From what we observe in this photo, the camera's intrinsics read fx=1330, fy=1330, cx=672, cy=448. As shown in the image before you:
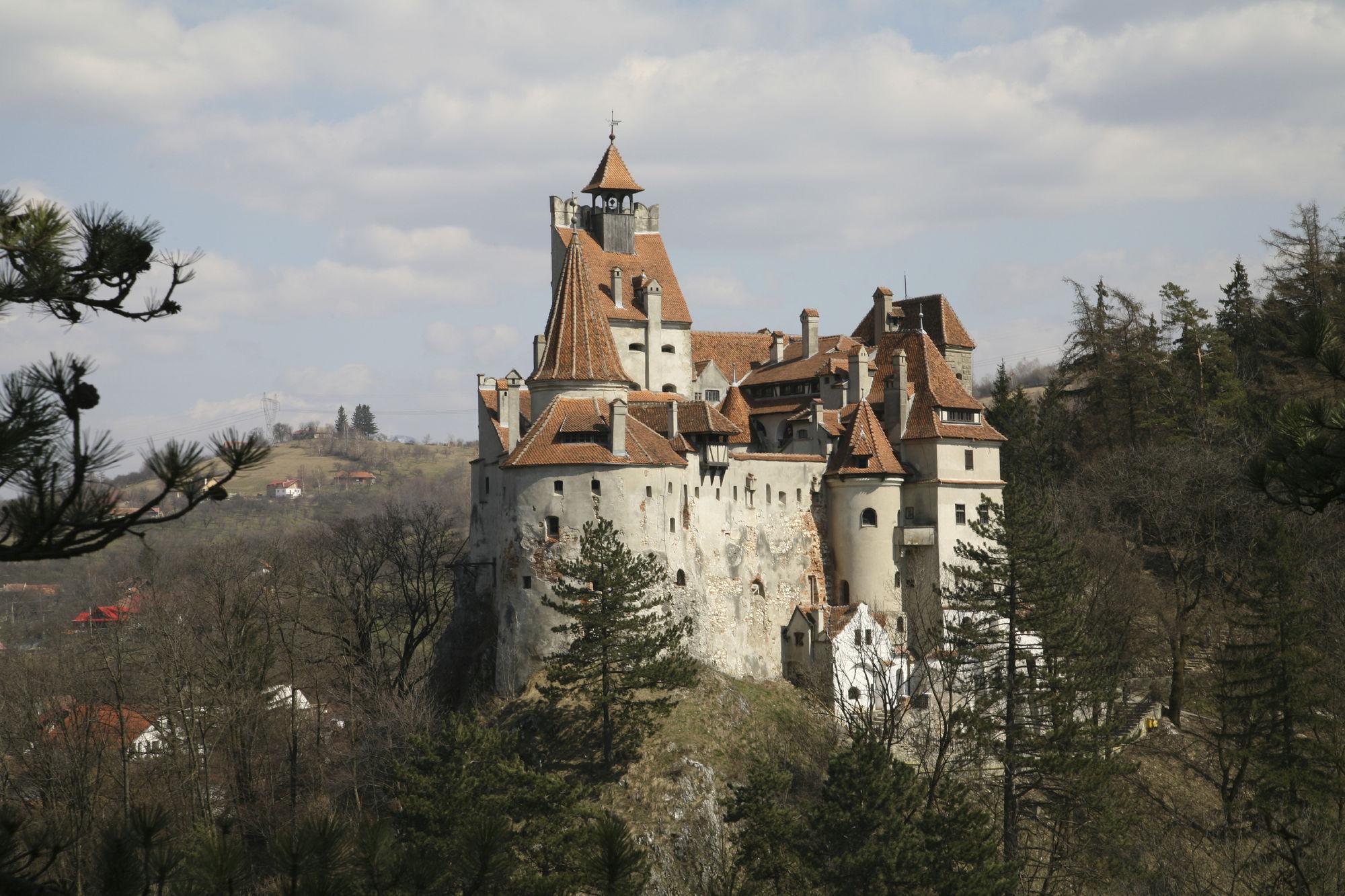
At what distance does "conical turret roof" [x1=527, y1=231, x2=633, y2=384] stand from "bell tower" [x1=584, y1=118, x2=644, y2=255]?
11437 millimetres

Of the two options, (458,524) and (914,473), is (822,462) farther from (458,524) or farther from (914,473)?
(458,524)

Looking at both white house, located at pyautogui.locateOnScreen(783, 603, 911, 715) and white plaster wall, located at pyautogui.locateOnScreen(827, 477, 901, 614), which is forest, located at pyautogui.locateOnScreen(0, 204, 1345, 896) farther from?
white plaster wall, located at pyautogui.locateOnScreen(827, 477, 901, 614)

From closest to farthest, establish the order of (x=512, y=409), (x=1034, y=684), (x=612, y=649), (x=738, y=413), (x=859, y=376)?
(x=1034, y=684)
(x=612, y=649)
(x=512, y=409)
(x=859, y=376)
(x=738, y=413)

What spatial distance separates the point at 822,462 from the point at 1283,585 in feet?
63.5

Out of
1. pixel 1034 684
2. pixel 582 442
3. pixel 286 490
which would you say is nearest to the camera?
pixel 1034 684

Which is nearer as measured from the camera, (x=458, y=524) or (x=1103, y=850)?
(x=1103, y=850)

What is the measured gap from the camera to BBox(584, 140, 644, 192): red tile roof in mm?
70750

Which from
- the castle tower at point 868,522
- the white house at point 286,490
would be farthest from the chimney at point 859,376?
the white house at point 286,490

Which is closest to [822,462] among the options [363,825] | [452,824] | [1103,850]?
[1103,850]

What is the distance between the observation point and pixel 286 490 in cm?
19512

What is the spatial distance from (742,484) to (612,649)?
A: 12.4 meters

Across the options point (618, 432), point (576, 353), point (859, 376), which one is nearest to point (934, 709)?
point (859, 376)

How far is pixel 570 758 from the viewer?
158ft

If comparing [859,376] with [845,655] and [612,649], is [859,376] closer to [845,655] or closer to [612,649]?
[845,655]
